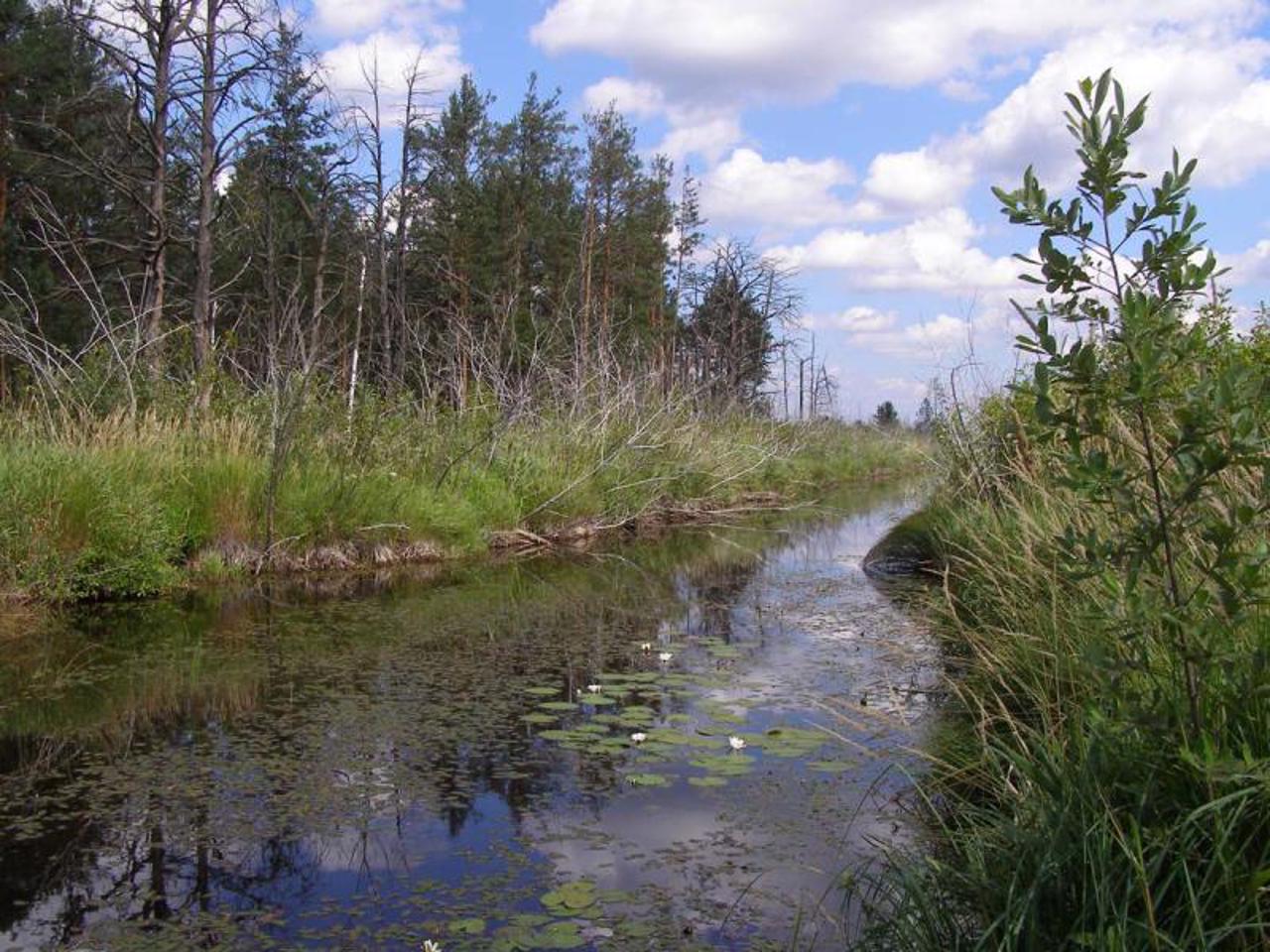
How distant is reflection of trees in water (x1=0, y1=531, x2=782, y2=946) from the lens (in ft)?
11.1

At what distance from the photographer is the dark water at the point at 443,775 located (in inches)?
126

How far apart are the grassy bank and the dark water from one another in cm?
57

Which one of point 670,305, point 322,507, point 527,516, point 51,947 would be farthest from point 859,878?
point 670,305

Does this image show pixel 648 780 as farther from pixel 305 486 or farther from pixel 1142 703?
pixel 305 486

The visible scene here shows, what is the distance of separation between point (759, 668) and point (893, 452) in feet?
85.2

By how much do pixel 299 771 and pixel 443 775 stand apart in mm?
583

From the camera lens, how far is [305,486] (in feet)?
32.0

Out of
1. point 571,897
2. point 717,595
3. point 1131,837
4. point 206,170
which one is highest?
point 206,170

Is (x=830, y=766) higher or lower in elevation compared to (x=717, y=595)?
lower

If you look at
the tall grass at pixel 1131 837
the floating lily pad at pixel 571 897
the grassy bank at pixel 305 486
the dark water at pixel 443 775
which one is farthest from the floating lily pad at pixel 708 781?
the grassy bank at pixel 305 486

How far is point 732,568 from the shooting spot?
441 inches

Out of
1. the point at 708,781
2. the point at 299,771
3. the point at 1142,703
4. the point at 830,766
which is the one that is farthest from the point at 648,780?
the point at 1142,703

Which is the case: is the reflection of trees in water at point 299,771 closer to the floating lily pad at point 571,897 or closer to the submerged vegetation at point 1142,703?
the floating lily pad at point 571,897

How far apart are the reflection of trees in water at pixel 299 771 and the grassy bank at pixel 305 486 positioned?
740 mm
